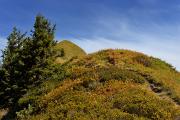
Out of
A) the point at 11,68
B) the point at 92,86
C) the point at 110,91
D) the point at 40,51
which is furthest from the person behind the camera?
the point at 11,68

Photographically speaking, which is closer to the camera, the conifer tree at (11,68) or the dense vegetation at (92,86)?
the dense vegetation at (92,86)

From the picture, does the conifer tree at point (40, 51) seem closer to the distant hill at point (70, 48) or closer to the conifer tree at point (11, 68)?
the conifer tree at point (11, 68)

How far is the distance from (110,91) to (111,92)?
29cm

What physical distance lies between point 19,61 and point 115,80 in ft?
59.6

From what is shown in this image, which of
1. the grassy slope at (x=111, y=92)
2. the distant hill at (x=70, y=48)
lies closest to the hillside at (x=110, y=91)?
the grassy slope at (x=111, y=92)

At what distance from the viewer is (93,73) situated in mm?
34000

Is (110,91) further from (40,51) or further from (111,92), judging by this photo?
(40,51)

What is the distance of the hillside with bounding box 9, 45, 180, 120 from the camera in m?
26.1

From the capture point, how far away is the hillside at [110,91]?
2614 cm

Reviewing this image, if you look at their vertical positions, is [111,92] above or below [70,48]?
below

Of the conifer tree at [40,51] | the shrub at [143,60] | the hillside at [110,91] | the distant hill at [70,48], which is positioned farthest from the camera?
the distant hill at [70,48]

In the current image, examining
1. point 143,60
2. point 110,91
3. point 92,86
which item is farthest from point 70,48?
point 110,91

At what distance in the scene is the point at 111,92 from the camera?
29.7 meters

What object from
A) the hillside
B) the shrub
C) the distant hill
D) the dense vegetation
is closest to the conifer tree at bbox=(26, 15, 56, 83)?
the dense vegetation
